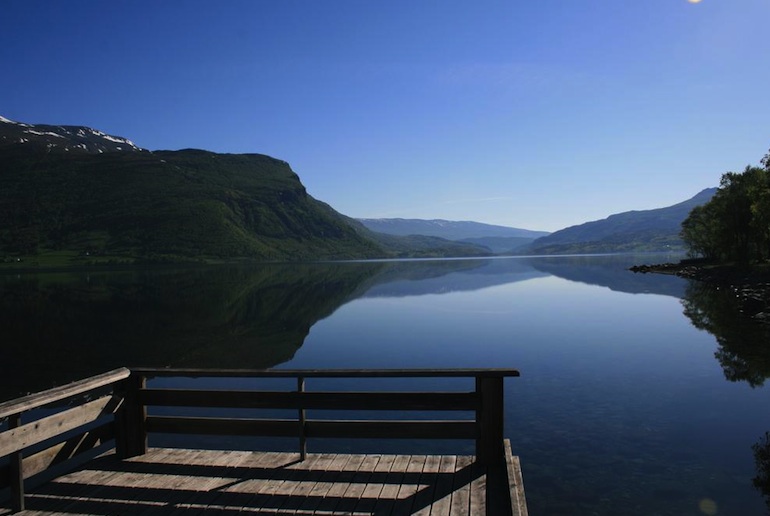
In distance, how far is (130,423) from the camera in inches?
401

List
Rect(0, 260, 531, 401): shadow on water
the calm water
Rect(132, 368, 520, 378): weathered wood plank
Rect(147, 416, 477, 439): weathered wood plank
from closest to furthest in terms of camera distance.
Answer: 1. Rect(132, 368, 520, 378): weathered wood plank
2. Rect(147, 416, 477, 439): weathered wood plank
3. the calm water
4. Rect(0, 260, 531, 401): shadow on water

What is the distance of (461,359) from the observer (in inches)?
1129

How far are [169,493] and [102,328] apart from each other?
43.1 meters

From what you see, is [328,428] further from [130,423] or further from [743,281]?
[743,281]

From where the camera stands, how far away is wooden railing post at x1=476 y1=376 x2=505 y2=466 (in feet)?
29.9

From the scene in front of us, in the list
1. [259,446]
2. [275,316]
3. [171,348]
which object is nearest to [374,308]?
[275,316]

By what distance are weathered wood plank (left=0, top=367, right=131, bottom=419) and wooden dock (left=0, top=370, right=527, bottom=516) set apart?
0.9 inches

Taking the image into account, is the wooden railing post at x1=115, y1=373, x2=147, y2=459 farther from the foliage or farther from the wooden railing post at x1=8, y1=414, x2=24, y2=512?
the foliage

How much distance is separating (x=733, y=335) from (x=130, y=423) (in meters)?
37.7

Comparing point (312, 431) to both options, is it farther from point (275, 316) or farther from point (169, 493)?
point (275, 316)

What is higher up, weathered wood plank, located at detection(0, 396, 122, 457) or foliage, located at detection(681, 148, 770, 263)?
foliage, located at detection(681, 148, 770, 263)

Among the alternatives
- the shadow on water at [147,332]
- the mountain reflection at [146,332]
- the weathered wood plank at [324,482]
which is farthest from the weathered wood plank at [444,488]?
the mountain reflection at [146,332]

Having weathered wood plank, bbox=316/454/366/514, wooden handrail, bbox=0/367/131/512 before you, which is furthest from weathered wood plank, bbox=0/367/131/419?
weathered wood plank, bbox=316/454/366/514

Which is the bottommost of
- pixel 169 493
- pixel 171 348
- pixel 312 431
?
pixel 171 348
